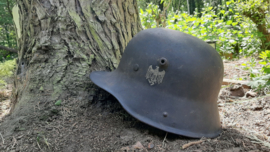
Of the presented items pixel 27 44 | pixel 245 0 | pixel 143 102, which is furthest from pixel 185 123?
pixel 245 0

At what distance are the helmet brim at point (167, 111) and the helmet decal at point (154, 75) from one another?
5 cm

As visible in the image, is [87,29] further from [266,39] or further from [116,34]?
[266,39]

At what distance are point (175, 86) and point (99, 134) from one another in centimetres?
72

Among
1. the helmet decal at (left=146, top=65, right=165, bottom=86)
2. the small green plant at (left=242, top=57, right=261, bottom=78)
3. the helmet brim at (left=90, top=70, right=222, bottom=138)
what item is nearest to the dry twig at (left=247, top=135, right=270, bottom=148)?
the helmet brim at (left=90, top=70, right=222, bottom=138)

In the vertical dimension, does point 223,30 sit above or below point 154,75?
below

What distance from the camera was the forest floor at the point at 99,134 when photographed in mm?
1394

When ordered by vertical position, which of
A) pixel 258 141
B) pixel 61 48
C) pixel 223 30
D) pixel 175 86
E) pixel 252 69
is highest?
pixel 61 48

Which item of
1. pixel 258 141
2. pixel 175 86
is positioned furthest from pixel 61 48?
pixel 258 141

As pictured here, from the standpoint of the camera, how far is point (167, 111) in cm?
157

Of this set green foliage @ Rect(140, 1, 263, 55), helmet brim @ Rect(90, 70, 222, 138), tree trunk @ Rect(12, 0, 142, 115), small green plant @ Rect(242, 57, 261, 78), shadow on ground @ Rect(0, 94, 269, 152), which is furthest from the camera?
green foliage @ Rect(140, 1, 263, 55)

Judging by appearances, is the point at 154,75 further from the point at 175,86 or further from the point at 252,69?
the point at 252,69

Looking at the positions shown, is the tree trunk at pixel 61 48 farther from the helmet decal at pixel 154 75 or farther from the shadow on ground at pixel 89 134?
the helmet decal at pixel 154 75

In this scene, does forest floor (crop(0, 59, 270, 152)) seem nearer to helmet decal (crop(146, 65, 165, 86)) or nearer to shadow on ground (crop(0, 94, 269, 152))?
shadow on ground (crop(0, 94, 269, 152))

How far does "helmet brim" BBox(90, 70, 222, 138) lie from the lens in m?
1.53
